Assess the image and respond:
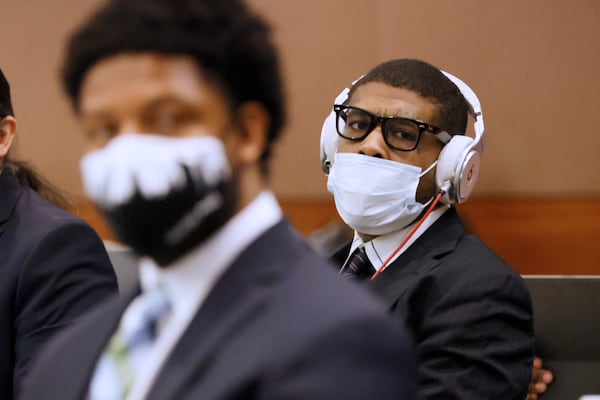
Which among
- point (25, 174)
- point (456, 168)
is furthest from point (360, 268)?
point (25, 174)

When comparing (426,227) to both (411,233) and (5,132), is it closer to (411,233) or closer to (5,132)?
(411,233)

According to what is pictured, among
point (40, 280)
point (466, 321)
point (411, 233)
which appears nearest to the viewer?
point (466, 321)

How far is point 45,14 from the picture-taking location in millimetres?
3461

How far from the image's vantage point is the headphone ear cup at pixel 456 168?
59.9 inches

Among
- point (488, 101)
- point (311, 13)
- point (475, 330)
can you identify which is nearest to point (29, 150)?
point (311, 13)

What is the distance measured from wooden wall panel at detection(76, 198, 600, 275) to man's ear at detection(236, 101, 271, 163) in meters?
2.27

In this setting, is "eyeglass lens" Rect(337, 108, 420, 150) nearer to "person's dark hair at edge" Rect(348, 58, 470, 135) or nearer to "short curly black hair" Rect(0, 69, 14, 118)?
"person's dark hair at edge" Rect(348, 58, 470, 135)

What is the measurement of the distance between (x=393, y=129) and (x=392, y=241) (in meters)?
0.23

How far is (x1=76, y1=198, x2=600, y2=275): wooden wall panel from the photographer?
303 cm

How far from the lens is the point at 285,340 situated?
63 cm

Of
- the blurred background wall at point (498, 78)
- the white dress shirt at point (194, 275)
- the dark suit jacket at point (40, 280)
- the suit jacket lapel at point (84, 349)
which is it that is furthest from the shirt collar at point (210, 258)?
the blurred background wall at point (498, 78)

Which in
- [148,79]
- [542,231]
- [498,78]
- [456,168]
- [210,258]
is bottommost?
[542,231]

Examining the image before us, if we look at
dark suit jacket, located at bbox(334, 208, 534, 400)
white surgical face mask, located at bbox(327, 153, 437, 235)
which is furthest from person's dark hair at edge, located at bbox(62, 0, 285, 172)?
Result: white surgical face mask, located at bbox(327, 153, 437, 235)

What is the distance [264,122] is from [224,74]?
0.07m
